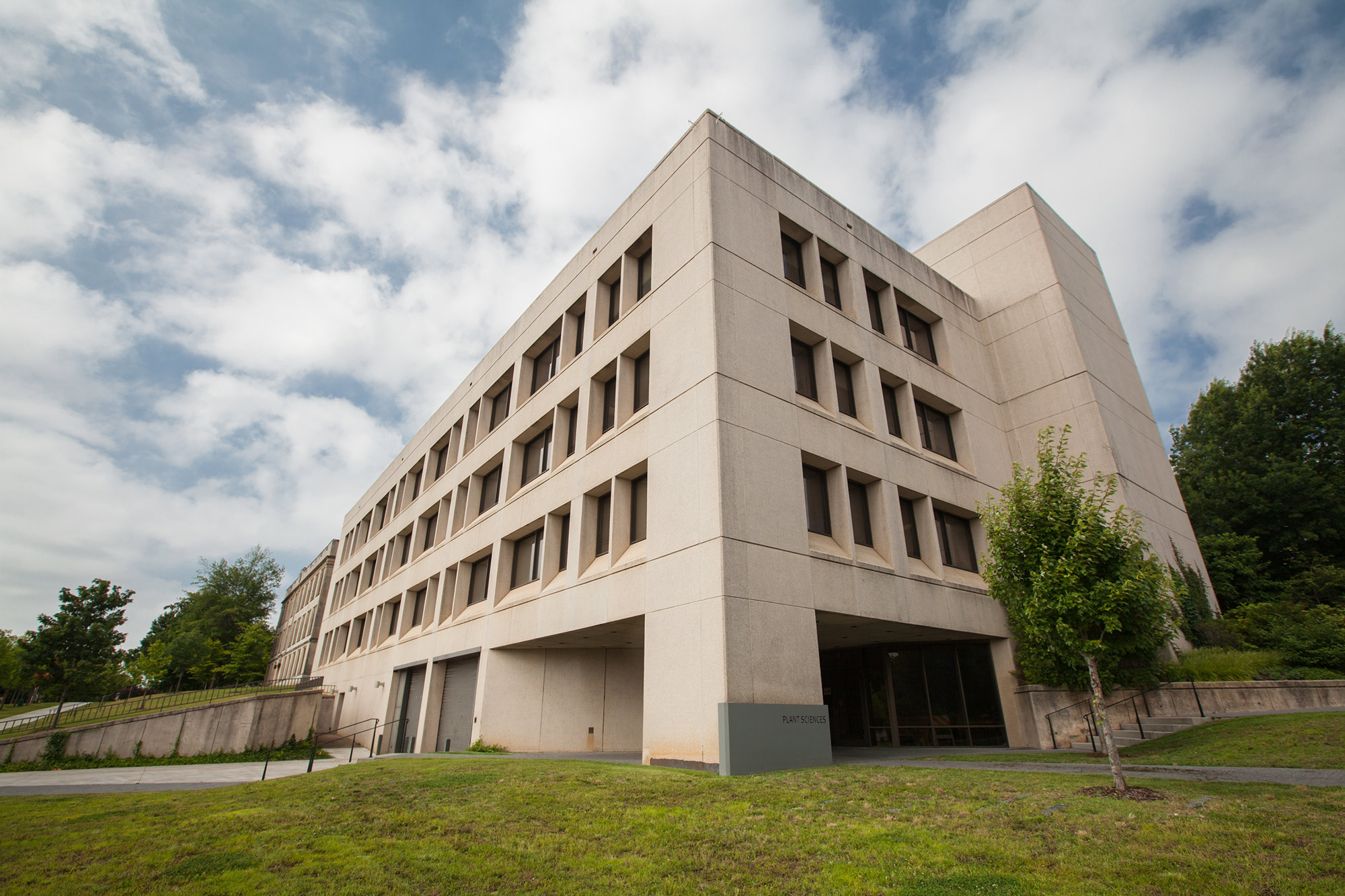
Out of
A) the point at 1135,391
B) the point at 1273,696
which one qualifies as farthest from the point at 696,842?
the point at 1135,391

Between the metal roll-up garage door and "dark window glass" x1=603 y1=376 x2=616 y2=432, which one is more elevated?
"dark window glass" x1=603 y1=376 x2=616 y2=432

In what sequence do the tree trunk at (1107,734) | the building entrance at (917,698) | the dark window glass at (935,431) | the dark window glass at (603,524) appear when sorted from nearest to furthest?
the tree trunk at (1107,734), the dark window glass at (603,524), the building entrance at (917,698), the dark window glass at (935,431)

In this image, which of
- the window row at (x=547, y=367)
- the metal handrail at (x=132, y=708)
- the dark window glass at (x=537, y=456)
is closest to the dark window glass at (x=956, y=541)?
the window row at (x=547, y=367)

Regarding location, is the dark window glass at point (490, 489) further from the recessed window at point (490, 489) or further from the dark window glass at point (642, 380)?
the dark window glass at point (642, 380)

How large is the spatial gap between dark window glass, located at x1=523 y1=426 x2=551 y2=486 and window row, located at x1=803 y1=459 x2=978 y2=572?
1007cm

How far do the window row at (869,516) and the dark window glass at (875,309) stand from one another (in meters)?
6.37

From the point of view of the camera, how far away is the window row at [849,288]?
19.7m

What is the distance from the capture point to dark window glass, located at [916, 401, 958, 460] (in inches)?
859

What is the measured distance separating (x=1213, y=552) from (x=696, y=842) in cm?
A: 3383

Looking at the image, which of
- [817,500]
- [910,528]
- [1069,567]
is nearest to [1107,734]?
[1069,567]

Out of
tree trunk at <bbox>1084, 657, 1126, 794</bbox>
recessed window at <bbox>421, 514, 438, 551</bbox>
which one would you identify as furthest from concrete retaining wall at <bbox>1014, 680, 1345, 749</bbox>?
recessed window at <bbox>421, 514, 438, 551</bbox>

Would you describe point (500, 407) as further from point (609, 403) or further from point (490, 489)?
point (609, 403)

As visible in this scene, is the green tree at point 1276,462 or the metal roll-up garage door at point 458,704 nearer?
the metal roll-up garage door at point 458,704

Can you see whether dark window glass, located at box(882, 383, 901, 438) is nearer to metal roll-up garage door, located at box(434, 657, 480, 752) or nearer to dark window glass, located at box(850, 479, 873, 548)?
dark window glass, located at box(850, 479, 873, 548)
